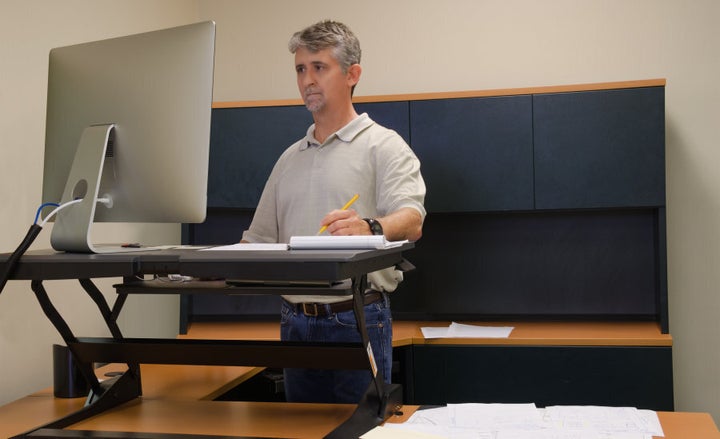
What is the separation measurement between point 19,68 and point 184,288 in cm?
120

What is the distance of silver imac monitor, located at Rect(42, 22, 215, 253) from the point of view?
59.7 inches

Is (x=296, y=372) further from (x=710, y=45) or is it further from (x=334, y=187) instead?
(x=710, y=45)

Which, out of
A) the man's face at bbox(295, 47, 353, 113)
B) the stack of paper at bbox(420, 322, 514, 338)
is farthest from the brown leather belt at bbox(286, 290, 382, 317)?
the stack of paper at bbox(420, 322, 514, 338)

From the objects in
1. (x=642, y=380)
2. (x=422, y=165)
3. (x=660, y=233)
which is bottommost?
(x=642, y=380)

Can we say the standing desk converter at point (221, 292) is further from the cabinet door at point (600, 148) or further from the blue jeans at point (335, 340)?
the cabinet door at point (600, 148)

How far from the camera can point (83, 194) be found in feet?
5.07

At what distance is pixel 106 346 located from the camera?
1.69 metres

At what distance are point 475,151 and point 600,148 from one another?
50 centimetres

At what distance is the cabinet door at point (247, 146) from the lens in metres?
3.18

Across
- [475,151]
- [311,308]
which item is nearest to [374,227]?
[311,308]

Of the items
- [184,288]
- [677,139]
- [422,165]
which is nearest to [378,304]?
[184,288]

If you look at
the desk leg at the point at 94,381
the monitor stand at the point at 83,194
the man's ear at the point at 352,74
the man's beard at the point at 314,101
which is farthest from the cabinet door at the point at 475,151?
the monitor stand at the point at 83,194

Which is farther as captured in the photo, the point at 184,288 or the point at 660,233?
the point at 660,233

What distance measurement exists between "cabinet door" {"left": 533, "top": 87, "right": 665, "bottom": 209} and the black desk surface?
1.71 m
